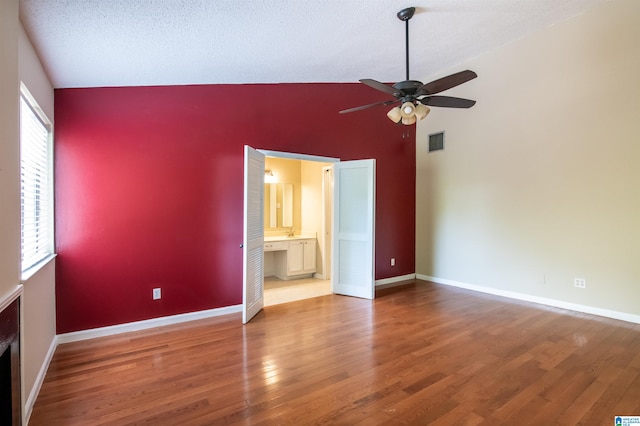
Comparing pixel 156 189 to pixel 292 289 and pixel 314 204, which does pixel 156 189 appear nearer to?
pixel 292 289

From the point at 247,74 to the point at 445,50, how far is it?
2736mm

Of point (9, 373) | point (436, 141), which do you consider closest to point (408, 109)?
point (436, 141)

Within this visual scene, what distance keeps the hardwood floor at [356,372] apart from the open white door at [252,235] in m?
0.27

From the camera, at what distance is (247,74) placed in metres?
3.71

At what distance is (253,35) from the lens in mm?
2822

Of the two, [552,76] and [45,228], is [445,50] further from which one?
[45,228]

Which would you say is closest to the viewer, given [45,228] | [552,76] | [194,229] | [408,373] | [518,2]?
[408,373]

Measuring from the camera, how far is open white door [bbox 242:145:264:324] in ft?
11.7

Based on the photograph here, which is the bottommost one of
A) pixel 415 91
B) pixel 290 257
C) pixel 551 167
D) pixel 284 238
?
pixel 290 257

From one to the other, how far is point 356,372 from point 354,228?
2532mm

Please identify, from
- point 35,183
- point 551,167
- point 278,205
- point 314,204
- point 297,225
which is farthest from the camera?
point 297,225

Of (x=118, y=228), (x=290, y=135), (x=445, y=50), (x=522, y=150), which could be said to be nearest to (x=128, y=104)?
(x=118, y=228)

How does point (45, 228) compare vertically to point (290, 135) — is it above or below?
below

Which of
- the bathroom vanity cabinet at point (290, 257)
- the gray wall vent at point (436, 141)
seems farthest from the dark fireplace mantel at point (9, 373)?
the gray wall vent at point (436, 141)
